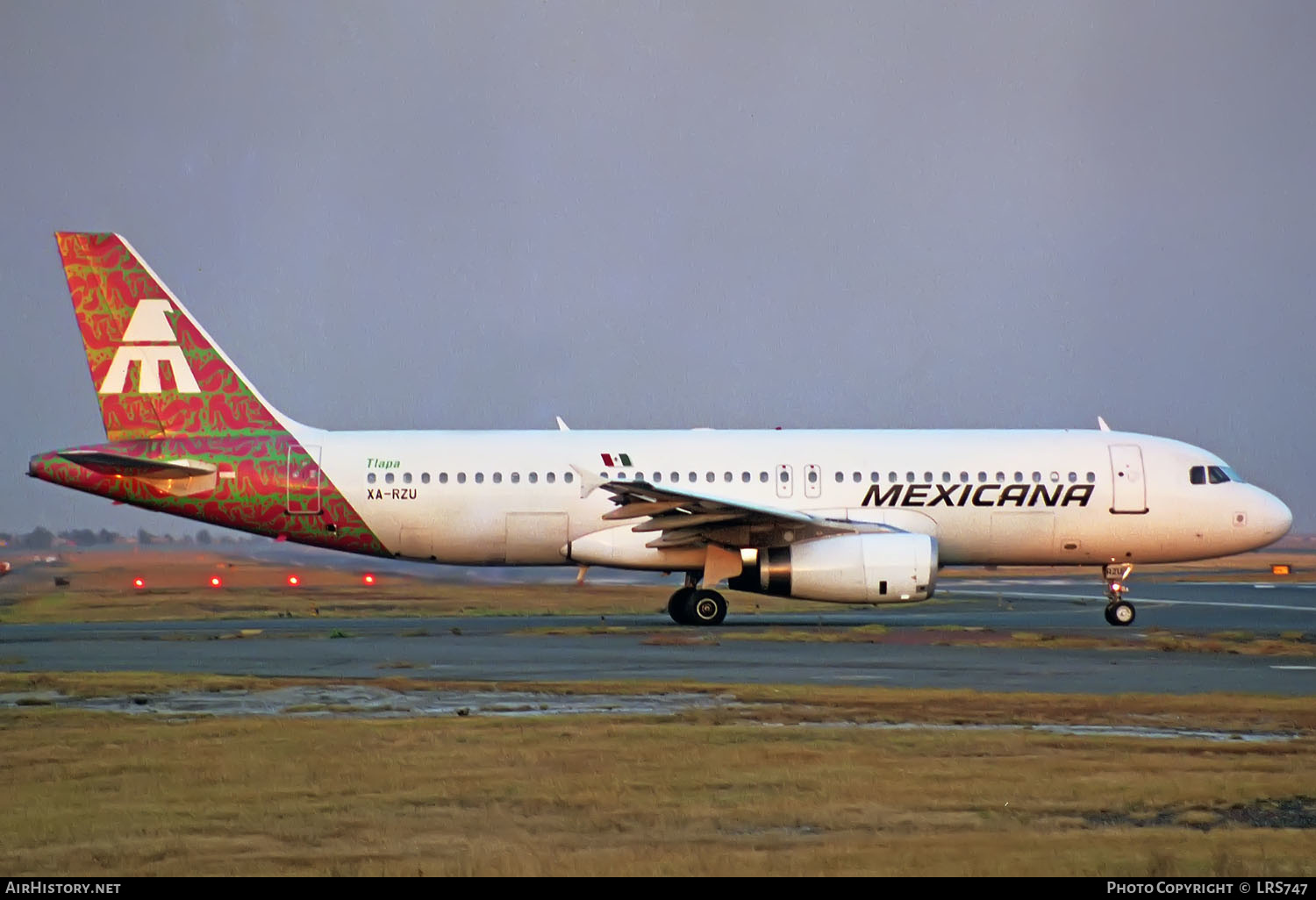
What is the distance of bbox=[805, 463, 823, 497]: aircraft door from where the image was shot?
25562 mm

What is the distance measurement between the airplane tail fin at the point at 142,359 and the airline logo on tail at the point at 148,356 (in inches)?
0.6

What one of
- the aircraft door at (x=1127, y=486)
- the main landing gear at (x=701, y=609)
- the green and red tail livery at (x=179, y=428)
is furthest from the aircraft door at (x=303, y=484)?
the aircraft door at (x=1127, y=486)

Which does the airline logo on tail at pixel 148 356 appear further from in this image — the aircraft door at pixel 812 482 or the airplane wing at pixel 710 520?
the aircraft door at pixel 812 482

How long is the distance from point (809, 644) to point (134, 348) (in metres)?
13.2

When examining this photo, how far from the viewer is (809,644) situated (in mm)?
20141

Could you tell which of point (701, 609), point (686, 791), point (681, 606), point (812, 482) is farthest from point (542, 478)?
point (686, 791)

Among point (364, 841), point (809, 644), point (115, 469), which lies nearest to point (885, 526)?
point (809, 644)

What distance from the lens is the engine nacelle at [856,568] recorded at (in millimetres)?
23047

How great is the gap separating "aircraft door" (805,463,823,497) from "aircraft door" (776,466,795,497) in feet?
0.83

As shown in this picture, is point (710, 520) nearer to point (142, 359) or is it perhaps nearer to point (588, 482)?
point (588, 482)

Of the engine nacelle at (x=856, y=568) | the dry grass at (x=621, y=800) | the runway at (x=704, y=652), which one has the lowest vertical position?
the dry grass at (x=621, y=800)

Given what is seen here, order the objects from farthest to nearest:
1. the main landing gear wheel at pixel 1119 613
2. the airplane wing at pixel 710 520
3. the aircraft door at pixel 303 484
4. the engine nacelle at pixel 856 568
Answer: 1. the aircraft door at pixel 303 484
2. the main landing gear wheel at pixel 1119 613
3. the airplane wing at pixel 710 520
4. the engine nacelle at pixel 856 568

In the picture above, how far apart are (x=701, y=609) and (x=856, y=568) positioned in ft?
9.69
